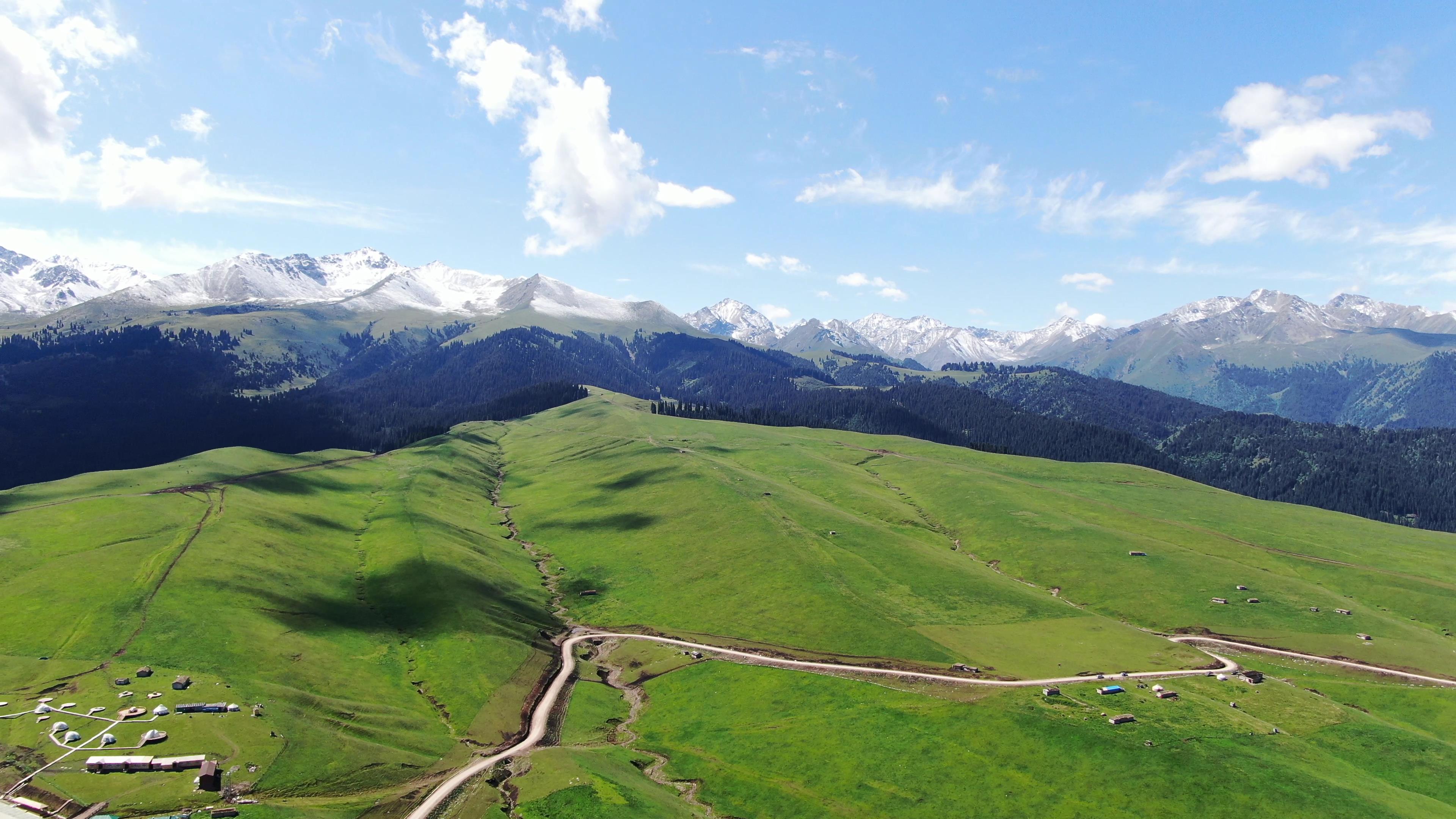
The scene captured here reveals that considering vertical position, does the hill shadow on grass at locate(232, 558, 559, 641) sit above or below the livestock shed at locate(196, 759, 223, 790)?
below

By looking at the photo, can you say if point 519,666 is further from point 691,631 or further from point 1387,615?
point 1387,615

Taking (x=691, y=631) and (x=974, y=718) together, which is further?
(x=691, y=631)

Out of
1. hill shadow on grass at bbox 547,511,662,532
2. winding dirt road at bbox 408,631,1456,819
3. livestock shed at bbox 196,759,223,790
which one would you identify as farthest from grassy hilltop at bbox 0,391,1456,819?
winding dirt road at bbox 408,631,1456,819

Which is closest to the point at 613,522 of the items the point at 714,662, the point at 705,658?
the point at 705,658

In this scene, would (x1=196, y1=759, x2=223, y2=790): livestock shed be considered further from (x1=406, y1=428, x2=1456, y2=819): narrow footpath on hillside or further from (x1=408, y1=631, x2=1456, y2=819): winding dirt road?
(x1=408, y1=631, x2=1456, y2=819): winding dirt road

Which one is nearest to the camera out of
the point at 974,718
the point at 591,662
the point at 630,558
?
the point at 974,718

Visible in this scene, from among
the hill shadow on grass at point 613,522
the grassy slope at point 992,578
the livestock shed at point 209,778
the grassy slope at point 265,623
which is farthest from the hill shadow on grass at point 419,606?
the hill shadow on grass at point 613,522

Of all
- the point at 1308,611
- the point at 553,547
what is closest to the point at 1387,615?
the point at 1308,611
